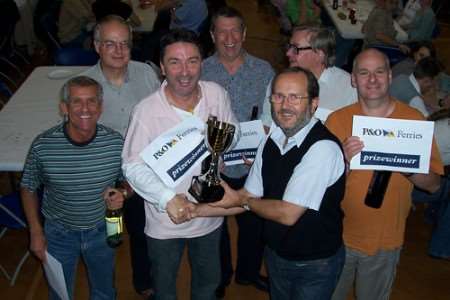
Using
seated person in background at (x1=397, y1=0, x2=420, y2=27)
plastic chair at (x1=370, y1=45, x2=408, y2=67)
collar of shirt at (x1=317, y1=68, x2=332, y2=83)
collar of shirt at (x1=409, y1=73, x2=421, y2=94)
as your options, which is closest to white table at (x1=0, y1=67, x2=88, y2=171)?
collar of shirt at (x1=317, y1=68, x2=332, y2=83)

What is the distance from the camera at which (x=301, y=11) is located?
22.4ft

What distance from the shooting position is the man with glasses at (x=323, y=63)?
2.91 meters

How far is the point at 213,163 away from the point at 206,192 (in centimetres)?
14

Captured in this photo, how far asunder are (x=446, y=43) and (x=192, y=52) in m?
8.28

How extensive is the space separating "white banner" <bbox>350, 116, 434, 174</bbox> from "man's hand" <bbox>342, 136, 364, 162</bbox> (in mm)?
23

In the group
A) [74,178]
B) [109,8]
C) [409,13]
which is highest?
[409,13]

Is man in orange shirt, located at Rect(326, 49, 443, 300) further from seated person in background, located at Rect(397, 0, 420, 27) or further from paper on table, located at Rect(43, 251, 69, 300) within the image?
seated person in background, located at Rect(397, 0, 420, 27)

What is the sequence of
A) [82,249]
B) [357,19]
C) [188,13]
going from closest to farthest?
[82,249], [188,13], [357,19]

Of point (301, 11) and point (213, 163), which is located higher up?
point (301, 11)

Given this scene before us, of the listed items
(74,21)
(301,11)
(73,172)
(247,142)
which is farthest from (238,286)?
(301,11)

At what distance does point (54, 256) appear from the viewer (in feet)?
8.93

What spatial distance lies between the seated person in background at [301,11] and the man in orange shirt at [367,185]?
436 cm

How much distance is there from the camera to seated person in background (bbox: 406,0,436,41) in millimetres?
6594

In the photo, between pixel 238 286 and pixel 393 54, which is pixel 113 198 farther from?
pixel 393 54
